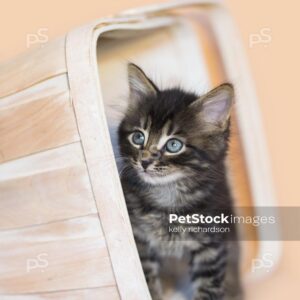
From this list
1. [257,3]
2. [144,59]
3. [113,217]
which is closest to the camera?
[113,217]

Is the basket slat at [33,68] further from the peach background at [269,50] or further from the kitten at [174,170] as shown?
the peach background at [269,50]

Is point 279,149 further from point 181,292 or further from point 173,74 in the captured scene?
point 181,292

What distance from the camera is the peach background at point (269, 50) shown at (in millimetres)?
1536

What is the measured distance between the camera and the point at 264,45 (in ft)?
5.18

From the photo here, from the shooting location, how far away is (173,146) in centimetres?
100

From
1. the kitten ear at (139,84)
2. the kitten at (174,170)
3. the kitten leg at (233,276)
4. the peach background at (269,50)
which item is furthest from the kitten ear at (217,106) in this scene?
the peach background at (269,50)

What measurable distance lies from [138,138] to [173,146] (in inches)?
3.4

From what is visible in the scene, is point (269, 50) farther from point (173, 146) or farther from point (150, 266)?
point (150, 266)

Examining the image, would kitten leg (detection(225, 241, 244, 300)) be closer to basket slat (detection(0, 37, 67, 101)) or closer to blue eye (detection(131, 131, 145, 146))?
blue eye (detection(131, 131, 145, 146))

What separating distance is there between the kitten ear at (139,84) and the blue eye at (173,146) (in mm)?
121

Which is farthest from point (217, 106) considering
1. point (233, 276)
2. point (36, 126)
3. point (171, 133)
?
point (233, 276)

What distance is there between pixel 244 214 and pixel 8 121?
80 cm

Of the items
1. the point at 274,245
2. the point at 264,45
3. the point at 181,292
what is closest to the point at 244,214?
the point at 274,245

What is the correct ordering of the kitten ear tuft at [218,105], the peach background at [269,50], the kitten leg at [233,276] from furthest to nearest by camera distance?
the peach background at [269,50] → the kitten leg at [233,276] → the kitten ear tuft at [218,105]
